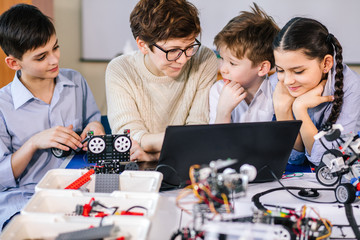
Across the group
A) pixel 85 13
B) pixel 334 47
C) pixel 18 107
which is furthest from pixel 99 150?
pixel 85 13

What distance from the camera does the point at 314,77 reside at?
130cm

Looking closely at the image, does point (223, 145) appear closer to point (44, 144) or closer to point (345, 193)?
point (345, 193)

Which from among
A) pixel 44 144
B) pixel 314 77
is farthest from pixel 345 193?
pixel 44 144

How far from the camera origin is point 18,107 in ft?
4.83

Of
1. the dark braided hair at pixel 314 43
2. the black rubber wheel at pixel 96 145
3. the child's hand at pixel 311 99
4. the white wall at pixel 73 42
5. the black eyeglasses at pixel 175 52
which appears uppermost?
the dark braided hair at pixel 314 43

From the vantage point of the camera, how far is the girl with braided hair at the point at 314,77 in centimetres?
128

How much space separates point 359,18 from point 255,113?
2286mm

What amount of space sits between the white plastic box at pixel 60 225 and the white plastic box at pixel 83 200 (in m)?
0.11

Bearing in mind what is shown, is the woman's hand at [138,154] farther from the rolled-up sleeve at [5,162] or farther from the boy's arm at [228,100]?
the rolled-up sleeve at [5,162]

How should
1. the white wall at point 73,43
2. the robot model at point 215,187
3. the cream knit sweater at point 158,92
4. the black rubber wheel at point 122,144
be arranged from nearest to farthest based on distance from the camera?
the robot model at point 215,187, the black rubber wheel at point 122,144, the cream knit sweater at point 158,92, the white wall at point 73,43

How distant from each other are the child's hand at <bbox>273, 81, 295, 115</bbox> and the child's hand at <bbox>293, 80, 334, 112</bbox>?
0.06 meters

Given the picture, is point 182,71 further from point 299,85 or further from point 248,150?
point 248,150

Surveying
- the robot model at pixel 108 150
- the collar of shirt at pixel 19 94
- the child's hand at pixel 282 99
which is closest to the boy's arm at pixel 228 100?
the child's hand at pixel 282 99

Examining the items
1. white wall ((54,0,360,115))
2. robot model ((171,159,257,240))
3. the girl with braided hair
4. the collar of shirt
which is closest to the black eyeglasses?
the girl with braided hair
